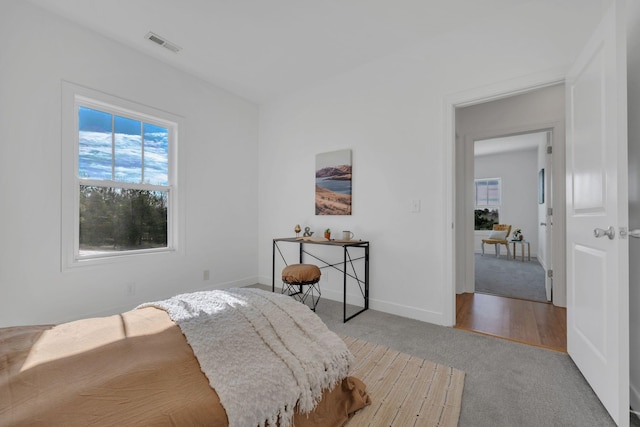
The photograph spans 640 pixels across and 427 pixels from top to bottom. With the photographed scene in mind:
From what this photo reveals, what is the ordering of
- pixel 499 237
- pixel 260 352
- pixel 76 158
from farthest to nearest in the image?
pixel 499 237 → pixel 76 158 → pixel 260 352

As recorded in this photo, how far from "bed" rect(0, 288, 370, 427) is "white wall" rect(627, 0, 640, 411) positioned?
1523 mm

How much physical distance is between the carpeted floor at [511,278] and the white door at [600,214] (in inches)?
76.8

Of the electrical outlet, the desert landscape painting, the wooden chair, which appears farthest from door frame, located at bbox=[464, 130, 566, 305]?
the electrical outlet

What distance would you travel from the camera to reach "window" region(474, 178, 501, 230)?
296 inches


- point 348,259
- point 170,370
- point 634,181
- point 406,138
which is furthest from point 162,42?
point 634,181

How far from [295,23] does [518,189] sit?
6.98 meters

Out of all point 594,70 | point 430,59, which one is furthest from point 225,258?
point 594,70

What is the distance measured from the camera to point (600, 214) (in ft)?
5.09

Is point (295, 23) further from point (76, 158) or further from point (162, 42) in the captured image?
point (76, 158)

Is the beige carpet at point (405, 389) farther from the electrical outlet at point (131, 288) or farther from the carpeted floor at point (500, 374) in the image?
the electrical outlet at point (131, 288)

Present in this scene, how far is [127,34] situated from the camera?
Answer: 8.73 feet

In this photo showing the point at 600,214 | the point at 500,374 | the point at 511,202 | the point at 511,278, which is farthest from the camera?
the point at 511,202

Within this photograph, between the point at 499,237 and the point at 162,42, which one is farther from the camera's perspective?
the point at 499,237

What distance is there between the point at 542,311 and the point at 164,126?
4.55 metres
